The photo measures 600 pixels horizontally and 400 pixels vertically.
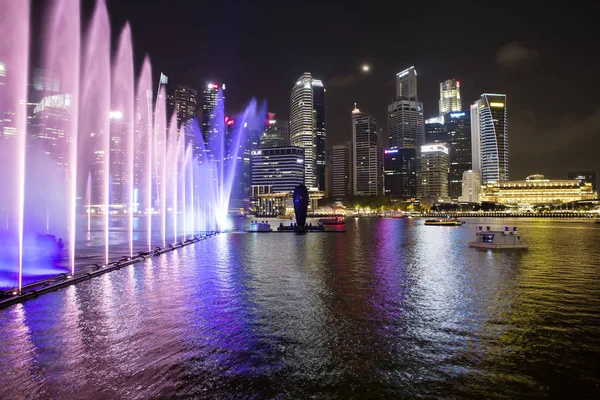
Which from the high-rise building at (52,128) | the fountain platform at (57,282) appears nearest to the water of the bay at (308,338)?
the fountain platform at (57,282)

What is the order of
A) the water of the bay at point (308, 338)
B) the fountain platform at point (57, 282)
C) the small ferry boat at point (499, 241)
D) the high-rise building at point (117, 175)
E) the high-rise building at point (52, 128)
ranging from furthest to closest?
the high-rise building at point (117, 175)
the high-rise building at point (52, 128)
the small ferry boat at point (499, 241)
the fountain platform at point (57, 282)
the water of the bay at point (308, 338)

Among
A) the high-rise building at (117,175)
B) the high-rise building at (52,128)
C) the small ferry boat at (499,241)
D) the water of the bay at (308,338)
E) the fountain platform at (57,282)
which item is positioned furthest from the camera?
the high-rise building at (117,175)

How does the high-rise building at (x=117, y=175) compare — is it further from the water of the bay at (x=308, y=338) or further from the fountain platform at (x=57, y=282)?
the water of the bay at (x=308, y=338)

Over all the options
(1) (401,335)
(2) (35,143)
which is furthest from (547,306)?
(2) (35,143)

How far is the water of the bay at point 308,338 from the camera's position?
9.66 meters

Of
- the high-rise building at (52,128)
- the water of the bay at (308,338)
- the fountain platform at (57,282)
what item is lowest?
the water of the bay at (308,338)

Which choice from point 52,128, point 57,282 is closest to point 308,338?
point 57,282

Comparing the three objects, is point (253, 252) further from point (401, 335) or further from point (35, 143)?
point (35, 143)

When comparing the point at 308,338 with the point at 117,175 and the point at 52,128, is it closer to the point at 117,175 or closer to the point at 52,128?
the point at 52,128

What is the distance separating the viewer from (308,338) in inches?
510

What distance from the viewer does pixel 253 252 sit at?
3941 centimetres

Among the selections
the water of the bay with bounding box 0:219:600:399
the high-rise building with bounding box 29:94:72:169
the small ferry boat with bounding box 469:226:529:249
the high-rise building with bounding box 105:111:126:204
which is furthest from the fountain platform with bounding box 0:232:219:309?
the high-rise building with bounding box 105:111:126:204

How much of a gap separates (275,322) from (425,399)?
6.96m

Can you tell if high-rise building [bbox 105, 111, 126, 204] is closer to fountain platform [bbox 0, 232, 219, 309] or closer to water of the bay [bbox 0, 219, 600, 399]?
fountain platform [bbox 0, 232, 219, 309]
